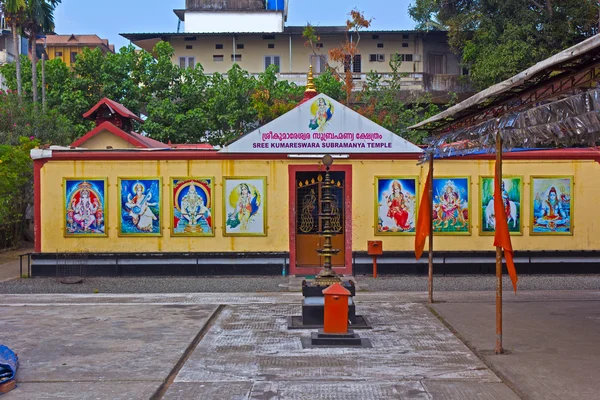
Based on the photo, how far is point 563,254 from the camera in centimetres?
1695

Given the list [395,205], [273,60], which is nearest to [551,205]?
[395,205]

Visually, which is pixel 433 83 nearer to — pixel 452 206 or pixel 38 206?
pixel 452 206

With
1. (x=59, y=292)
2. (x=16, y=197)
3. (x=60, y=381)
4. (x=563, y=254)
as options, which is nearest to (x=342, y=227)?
(x=563, y=254)

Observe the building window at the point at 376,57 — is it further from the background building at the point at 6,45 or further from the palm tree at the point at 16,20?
the background building at the point at 6,45

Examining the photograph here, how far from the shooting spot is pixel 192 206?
1711 centimetres

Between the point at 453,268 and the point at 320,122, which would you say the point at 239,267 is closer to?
the point at 320,122

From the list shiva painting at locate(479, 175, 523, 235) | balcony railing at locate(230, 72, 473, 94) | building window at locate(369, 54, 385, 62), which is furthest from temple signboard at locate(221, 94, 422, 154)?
building window at locate(369, 54, 385, 62)

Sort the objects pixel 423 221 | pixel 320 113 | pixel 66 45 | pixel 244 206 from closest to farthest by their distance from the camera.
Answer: pixel 423 221, pixel 320 113, pixel 244 206, pixel 66 45

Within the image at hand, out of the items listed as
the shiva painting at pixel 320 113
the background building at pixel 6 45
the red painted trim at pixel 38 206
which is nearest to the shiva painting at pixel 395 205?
the shiva painting at pixel 320 113

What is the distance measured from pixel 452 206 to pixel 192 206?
630 centimetres

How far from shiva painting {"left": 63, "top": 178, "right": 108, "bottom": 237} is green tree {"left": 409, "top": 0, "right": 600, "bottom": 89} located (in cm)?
2180

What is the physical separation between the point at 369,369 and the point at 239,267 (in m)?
8.82

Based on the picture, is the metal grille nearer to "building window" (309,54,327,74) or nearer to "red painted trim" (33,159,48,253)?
"red painted trim" (33,159,48,253)

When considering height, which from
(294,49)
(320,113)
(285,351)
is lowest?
(285,351)
